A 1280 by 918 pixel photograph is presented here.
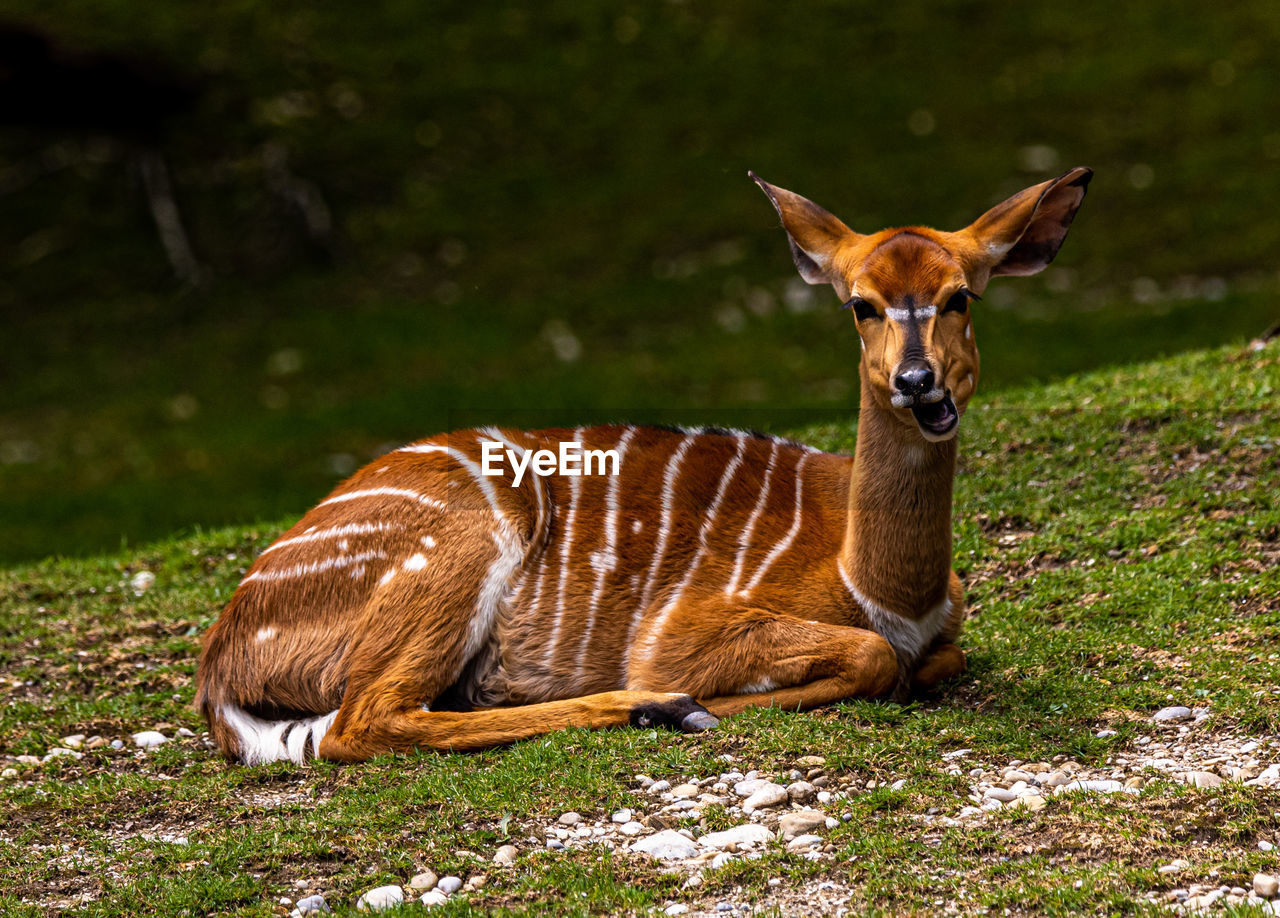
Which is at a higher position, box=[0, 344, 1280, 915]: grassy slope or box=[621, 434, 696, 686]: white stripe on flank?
box=[621, 434, 696, 686]: white stripe on flank

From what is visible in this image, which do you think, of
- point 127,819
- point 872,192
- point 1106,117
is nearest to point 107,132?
point 872,192

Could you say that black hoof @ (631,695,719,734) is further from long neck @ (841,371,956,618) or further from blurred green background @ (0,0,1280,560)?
blurred green background @ (0,0,1280,560)

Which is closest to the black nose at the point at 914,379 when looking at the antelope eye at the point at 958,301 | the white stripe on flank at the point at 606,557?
the antelope eye at the point at 958,301

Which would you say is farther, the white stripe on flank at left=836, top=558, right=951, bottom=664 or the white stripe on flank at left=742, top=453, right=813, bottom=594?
the white stripe on flank at left=742, top=453, right=813, bottom=594

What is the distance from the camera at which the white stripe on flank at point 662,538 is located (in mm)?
5957

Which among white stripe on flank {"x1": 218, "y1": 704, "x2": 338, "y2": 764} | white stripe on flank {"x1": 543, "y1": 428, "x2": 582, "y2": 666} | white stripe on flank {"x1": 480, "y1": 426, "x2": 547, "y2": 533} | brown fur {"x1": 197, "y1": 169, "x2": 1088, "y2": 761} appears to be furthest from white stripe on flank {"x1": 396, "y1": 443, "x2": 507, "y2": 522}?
white stripe on flank {"x1": 218, "y1": 704, "x2": 338, "y2": 764}

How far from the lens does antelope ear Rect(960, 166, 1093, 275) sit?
5.63 m

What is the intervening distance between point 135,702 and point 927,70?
62.4 feet

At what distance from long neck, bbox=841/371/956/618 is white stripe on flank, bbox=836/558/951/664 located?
0.08ft

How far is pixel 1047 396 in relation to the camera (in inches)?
379

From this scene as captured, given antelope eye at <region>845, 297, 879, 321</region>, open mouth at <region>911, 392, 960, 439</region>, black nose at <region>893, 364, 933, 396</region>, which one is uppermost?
antelope eye at <region>845, 297, 879, 321</region>

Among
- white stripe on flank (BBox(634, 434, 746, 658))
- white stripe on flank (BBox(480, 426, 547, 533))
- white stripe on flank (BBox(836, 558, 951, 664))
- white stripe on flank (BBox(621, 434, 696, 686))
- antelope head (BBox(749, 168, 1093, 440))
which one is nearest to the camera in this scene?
antelope head (BBox(749, 168, 1093, 440))

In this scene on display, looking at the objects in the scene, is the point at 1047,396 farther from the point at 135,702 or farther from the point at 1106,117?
the point at 1106,117

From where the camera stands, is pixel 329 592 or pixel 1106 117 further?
pixel 1106 117
